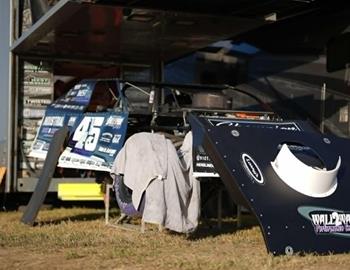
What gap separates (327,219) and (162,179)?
5.90ft

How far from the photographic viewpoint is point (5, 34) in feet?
35.1

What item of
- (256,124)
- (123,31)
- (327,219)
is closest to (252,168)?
(327,219)

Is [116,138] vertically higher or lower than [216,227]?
higher

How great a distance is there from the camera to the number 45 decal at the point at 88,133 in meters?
8.66

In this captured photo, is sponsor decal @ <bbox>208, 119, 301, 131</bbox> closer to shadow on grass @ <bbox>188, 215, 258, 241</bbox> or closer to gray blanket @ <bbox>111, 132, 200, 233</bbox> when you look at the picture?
gray blanket @ <bbox>111, 132, 200, 233</bbox>

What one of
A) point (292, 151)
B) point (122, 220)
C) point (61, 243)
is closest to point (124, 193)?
point (122, 220)

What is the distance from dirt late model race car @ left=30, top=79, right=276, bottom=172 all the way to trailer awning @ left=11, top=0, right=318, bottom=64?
83 centimetres

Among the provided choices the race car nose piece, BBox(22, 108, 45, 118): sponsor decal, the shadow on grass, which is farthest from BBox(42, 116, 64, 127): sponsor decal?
the race car nose piece

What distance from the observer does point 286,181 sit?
670 centimetres

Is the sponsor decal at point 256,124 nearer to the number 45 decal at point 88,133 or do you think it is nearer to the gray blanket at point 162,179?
the gray blanket at point 162,179

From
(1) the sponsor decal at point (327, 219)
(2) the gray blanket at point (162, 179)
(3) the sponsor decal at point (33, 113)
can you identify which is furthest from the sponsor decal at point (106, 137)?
(1) the sponsor decal at point (327, 219)

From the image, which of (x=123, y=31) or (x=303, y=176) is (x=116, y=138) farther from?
(x=303, y=176)

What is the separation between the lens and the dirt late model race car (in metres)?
8.59

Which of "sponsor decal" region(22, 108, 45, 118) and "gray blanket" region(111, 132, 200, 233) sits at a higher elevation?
"sponsor decal" region(22, 108, 45, 118)
